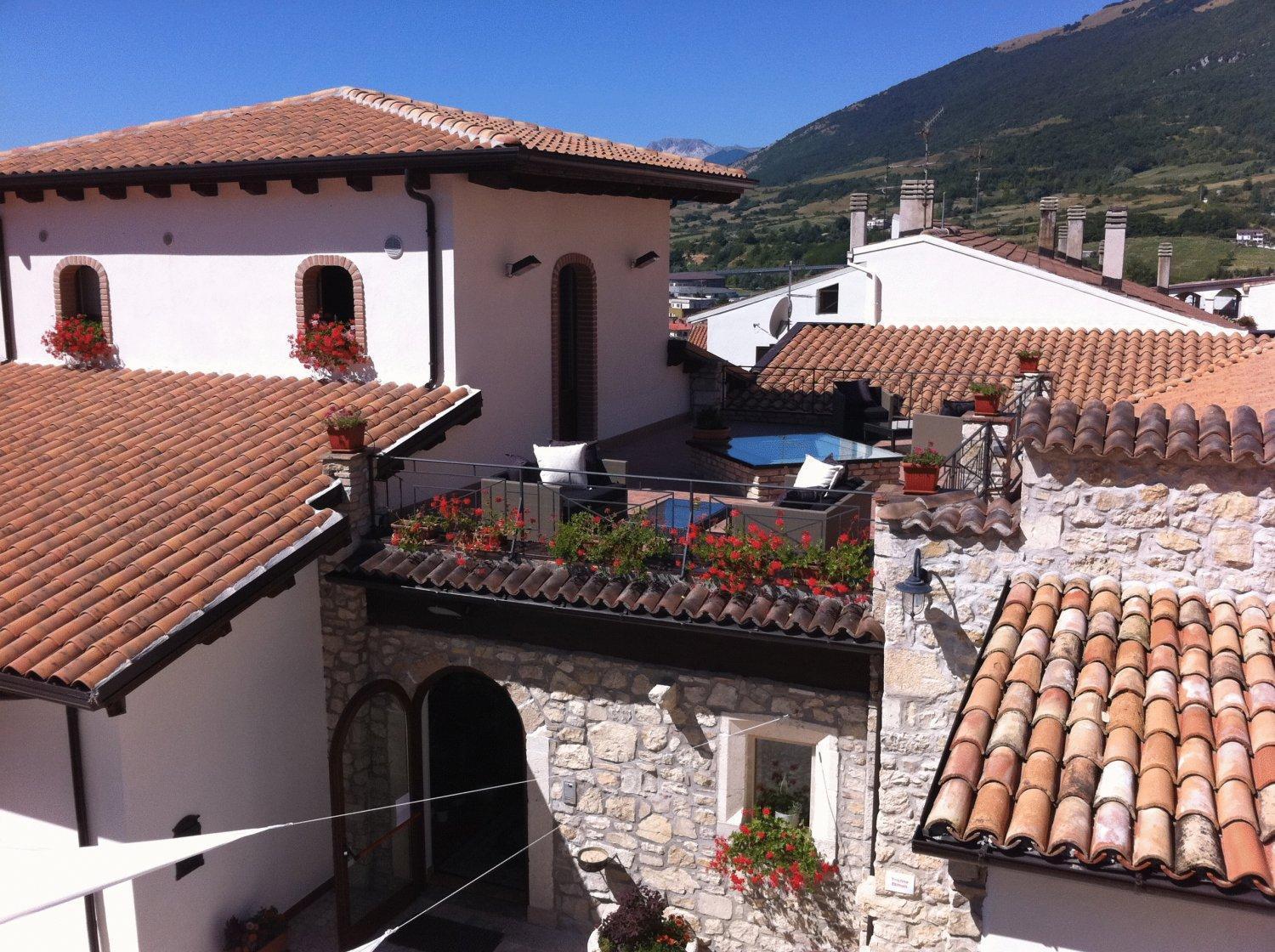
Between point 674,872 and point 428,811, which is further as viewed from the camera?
point 428,811

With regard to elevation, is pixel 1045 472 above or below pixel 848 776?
above

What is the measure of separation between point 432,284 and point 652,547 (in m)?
4.39

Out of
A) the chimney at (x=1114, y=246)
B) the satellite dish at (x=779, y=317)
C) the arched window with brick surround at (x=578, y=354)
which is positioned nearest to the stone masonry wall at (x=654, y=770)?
the arched window with brick surround at (x=578, y=354)

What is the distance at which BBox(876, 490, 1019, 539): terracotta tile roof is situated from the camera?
7512 millimetres

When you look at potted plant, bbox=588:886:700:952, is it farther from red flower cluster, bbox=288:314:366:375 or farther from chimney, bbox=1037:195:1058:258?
chimney, bbox=1037:195:1058:258

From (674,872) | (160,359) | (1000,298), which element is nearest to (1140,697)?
(674,872)

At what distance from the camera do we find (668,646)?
941 centimetres

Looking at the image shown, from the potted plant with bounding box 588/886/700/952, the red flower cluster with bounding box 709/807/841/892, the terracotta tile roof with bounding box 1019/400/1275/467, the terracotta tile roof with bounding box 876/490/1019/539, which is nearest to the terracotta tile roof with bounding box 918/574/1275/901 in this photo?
the terracotta tile roof with bounding box 876/490/1019/539

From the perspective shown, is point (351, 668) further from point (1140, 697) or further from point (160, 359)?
point (1140, 697)

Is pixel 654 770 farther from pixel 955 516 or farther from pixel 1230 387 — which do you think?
pixel 1230 387

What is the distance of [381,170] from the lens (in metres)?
11.4

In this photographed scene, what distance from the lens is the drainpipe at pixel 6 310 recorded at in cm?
1477

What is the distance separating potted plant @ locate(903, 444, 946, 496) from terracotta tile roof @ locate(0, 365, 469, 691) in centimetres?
528

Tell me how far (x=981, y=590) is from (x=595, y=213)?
8.66 meters
